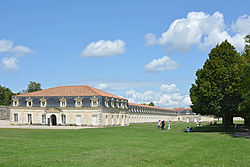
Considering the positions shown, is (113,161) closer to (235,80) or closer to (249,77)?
(249,77)

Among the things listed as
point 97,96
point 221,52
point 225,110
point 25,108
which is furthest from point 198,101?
point 25,108

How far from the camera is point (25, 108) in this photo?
236 ft

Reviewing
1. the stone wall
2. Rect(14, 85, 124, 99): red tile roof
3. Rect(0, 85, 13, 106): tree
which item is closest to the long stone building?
Rect(14, 85, 124, 99): red tile roof

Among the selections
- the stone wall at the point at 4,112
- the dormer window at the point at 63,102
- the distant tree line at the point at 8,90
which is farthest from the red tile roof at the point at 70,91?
the distant tree line at the point at 8,90

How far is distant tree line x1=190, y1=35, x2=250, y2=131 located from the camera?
42094mm

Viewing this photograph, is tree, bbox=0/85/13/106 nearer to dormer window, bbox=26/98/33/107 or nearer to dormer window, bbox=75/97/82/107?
dormer window, bbox=26/98/33/107

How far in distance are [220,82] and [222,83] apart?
1.05 feet

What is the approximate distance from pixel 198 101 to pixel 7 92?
97.5 metres

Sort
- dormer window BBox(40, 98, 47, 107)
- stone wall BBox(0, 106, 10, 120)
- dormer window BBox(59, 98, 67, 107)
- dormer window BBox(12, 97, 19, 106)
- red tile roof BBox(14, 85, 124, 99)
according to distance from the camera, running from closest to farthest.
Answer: dormer window BBox(59, 98, 67, 107), red tile roof BBox(14, 85, 124, 99), dormer window BBox(40, 98, 47, 107), dormer window BBox(12, 97, 19, 106), stone wall BBox(0, 106, 10, 120)

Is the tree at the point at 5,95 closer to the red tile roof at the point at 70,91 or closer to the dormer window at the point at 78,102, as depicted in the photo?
the red tile roof at the point at 70,91

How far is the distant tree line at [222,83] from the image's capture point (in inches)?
1657

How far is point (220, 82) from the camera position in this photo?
43281 millimetres

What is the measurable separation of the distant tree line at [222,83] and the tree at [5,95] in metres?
89.9

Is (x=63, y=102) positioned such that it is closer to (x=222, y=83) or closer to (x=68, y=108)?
(x=68, y=108)
